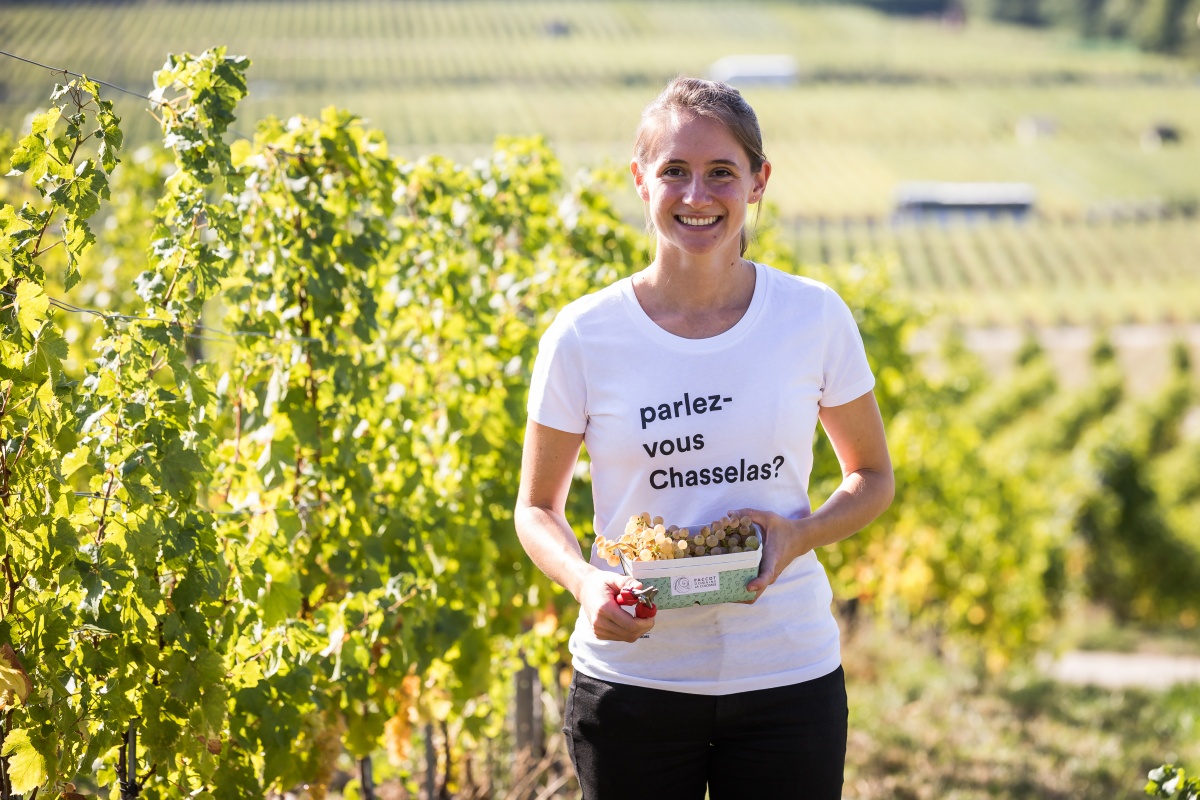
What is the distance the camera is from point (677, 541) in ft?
5.64

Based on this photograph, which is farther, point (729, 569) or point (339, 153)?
point (339, 153)

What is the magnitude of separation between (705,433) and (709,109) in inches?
19.4

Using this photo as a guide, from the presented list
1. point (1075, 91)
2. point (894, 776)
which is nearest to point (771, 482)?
point (894, 776)

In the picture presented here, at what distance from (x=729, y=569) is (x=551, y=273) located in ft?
5.87

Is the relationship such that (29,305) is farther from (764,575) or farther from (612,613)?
(764,575)

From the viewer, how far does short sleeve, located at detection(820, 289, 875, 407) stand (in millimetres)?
1856

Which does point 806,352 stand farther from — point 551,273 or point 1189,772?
point 1189,772

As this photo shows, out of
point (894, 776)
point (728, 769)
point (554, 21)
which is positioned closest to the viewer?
point (728, 769)

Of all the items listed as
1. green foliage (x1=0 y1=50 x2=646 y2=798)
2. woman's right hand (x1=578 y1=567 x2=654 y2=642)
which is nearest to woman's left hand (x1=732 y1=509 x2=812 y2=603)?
woman's right hand (x1=578 y1=567 x2=654 y2=642)

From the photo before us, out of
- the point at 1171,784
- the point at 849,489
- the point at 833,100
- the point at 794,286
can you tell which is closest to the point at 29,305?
the point at 794,286

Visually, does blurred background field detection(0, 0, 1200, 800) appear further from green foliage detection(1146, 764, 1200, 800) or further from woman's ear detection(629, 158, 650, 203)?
green foliage detection(1146, 764, 1200, 800)

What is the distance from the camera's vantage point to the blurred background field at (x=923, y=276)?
15.6 ft

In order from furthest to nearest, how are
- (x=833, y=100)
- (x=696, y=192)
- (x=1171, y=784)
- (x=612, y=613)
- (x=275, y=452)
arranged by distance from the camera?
1. (x=833, y=100)
2. (x=275, y=452)
3. (x=1171, y=784)
4. (x=696, y=192)
5. (x=612, y=613)

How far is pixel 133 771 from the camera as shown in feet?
6.73
